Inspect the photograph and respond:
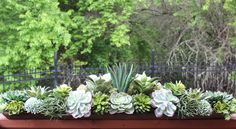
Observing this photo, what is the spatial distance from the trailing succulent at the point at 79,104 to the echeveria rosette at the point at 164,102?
0.89ft

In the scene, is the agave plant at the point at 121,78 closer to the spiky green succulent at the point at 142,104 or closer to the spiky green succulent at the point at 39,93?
the spiky green succulent at the point at 142,104

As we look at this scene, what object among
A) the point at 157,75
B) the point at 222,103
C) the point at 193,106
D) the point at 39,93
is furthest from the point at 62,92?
the point at 157,75

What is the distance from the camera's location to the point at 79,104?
1.64 m

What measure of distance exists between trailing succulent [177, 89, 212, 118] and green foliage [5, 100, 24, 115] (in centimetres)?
66

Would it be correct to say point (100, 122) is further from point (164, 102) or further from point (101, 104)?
point (164, 102)

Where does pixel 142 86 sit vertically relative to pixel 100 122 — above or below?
above

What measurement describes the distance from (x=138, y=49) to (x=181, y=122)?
9.61 m

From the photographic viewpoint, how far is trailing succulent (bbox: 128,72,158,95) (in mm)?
1795

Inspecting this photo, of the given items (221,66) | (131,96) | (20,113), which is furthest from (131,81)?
(221,66)

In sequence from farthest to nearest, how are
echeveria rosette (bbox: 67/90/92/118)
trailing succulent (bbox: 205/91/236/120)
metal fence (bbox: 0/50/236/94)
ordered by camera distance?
metal fence (bbox: 0/50/236/94) → trailing succulent (bbox: 205/91/236/120) → echeveria rosette (bbox: 67/90/92/118)

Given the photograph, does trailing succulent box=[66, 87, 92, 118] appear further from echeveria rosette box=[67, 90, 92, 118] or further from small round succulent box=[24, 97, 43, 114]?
small round succulent box=[24, 97, 43, 114]

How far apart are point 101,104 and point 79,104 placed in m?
0.10

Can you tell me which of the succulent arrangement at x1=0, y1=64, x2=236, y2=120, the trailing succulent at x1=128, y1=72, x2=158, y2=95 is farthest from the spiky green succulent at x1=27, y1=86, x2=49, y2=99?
the trailing succulent at x1=128, y1=72, x2=158, y2=95

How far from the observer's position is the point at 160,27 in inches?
419
